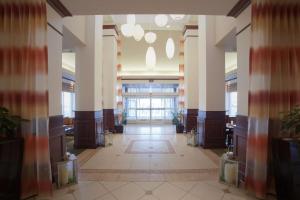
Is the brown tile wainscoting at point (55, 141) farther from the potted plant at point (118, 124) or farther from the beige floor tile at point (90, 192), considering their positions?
the potted plant at point (118, 124)

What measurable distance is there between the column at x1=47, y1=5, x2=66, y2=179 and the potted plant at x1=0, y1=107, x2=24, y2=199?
0.92 metres

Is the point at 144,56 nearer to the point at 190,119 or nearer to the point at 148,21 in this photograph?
the point at 148,21

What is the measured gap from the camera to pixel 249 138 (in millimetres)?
3488

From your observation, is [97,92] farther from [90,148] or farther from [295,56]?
[295,56]

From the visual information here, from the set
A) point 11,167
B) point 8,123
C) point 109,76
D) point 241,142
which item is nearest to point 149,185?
point 241,142

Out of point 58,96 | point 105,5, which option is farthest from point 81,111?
point 105,5

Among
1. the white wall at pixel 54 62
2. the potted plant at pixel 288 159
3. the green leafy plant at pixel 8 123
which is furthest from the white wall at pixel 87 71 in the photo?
the potted plant at pixel 288 159

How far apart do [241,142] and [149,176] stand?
1.88 m

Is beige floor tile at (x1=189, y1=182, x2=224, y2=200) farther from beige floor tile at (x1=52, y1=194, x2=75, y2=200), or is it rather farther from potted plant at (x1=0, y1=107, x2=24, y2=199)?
potted plant at (x1=0, y1=107, x2=24, y2=199)

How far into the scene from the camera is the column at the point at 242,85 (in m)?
4.09

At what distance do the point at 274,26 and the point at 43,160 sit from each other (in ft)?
12.9

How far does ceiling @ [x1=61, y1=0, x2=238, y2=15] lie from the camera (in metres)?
4.21

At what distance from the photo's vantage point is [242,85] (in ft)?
14.1

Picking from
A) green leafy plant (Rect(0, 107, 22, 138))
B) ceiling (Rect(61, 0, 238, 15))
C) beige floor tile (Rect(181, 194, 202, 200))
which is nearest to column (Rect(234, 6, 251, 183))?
ceiling (Rect(61, 0, 238, 15))
